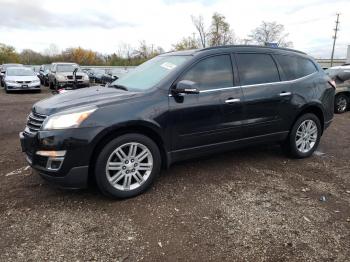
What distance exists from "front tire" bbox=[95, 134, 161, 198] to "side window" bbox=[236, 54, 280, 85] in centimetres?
170

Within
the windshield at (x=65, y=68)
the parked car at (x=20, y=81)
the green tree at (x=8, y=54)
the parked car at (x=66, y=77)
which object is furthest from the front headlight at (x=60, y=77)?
the green tree at (x=8, y=54)

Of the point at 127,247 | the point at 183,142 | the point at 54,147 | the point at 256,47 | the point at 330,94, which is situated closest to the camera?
the point at 127,247

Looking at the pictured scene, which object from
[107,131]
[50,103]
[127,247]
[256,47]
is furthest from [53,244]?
[256,47]

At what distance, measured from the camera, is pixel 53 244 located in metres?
2.98

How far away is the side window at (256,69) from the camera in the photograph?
15.2ft

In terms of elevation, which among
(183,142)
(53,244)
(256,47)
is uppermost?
(256,47)

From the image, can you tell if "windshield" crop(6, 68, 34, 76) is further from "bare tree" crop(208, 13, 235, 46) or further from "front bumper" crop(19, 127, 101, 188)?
"bare tree" crop(208, 13, 235, 46)

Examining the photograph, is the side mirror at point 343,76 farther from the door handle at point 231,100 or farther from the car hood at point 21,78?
the car hood at point 21,78

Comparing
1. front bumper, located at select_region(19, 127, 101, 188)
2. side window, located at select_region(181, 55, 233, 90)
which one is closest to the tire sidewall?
side window, located at select_region(181, 55, 233, 90)

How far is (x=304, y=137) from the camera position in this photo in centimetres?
538

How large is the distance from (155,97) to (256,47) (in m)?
2.00

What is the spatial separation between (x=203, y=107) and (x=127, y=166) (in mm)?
1215

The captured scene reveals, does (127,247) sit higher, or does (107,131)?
(107,131)

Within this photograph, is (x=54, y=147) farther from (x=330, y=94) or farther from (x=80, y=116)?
(x=330, y=94)
